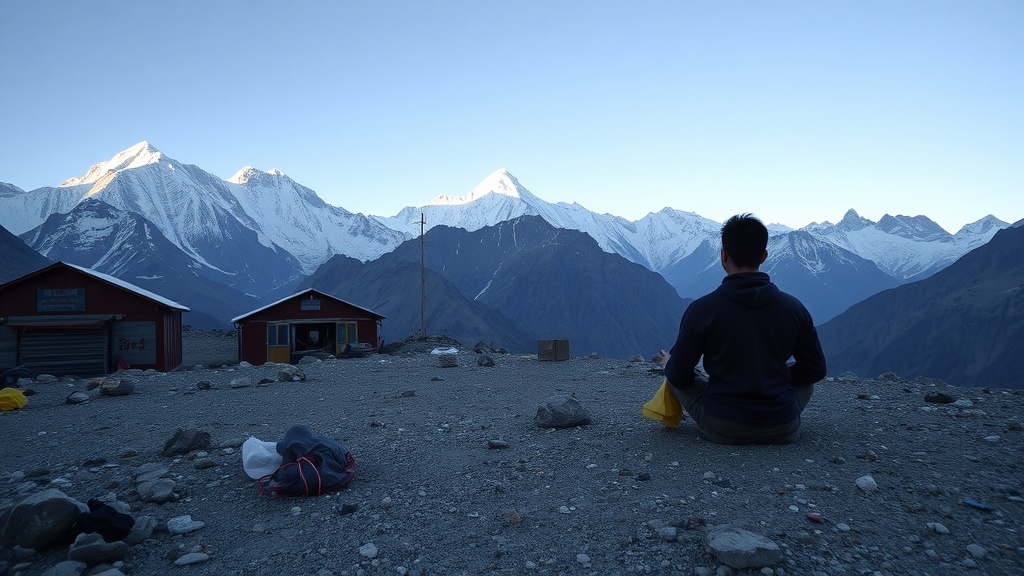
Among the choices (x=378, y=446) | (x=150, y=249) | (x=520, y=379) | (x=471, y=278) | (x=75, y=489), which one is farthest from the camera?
(x=471, y=278)

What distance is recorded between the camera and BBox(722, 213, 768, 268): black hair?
16.5 ft

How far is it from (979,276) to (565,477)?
16605 centimetres

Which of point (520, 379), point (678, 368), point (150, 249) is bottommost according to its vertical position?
point (520, 379)

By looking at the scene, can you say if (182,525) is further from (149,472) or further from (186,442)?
(186,442)

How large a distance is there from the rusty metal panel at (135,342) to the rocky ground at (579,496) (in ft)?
60.0

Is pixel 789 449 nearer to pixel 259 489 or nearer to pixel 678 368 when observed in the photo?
pixel 678 368

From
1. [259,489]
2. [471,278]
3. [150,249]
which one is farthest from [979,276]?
[150,249]

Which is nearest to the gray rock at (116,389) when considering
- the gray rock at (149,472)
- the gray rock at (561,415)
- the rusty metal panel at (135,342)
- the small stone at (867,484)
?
the gray rock at (149,472)

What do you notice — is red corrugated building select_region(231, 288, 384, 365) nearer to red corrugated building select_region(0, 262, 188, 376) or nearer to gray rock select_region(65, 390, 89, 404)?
red corrugated building select_region(0, 262, 188, 376)

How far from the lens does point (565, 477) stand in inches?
199

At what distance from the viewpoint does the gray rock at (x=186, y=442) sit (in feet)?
21.6

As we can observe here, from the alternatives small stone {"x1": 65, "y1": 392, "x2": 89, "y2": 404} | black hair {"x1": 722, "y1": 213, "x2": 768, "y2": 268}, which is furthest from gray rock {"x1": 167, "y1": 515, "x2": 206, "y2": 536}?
small stone {"x1": 65, "y1": 392, "x2": 89, "y2": 404}

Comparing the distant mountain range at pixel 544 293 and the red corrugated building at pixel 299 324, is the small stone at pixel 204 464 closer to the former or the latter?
the red corrugated building at pixel 299 324

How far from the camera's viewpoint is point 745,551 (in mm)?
3207
